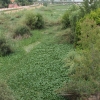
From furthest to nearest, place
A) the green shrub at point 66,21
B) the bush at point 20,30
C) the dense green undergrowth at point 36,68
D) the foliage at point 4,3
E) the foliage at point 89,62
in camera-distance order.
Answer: the foliage at point 4,3 → the green shrub at point 66,21 → the bush at point 20,30 → the dense green undergrowth at point 36,68 → the foliage at point 89,62

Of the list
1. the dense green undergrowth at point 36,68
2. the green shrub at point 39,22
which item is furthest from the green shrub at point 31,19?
the dense green undergrowth at point 36,68

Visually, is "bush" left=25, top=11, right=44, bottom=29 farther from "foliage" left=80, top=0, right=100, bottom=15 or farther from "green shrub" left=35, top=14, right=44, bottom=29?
"foliage" left=80, top=0, right=100, bottom=15

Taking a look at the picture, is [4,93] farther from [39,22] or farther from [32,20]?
[39,22]

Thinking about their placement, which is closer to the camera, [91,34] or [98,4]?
[91,34]

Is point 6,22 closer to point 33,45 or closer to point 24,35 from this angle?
point 24,35

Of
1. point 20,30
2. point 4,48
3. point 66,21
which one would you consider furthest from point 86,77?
point 66,21

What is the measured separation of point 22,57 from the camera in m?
18.4

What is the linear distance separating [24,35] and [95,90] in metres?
15.8

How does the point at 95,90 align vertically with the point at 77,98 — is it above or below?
above

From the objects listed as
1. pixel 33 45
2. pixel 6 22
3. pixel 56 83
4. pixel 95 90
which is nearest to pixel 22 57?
pixel 33 45

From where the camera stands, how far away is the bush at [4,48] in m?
18.9

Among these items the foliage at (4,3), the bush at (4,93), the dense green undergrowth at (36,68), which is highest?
the foliage at (4,3)

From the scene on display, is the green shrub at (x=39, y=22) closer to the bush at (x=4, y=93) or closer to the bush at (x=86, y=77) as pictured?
the bush at (x=86, y=77)

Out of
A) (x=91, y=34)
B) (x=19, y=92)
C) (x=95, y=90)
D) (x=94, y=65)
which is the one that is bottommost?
(x=19, y=92)
